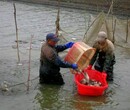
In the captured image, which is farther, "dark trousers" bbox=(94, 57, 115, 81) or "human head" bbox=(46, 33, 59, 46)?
"dark trousers" bbox=(94, 57, 115, 81)

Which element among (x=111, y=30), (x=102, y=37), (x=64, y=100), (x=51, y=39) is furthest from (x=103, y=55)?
(x=111, y=30)

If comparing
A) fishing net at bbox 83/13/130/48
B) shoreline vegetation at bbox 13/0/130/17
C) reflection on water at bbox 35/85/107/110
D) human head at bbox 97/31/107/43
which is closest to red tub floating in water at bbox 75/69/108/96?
reflection on water at bbox 35/85/107/110

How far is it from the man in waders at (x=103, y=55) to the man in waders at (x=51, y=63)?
0.84 metres

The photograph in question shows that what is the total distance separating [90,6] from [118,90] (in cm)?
1816

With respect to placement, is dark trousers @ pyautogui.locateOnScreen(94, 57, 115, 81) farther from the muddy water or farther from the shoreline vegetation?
the shoreline vegetation

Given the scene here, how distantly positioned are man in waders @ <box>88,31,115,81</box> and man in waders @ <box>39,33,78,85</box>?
0.84 m

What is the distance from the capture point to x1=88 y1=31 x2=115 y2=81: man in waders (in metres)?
9.34

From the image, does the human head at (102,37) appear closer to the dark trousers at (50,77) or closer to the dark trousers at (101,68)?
the dark trousers at (101,68)

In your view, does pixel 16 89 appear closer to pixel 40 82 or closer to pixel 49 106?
pixel 40 82

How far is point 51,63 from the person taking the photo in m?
9.01

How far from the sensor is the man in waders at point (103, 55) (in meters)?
9.34

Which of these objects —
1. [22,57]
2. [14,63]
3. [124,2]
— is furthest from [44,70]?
[124,2]

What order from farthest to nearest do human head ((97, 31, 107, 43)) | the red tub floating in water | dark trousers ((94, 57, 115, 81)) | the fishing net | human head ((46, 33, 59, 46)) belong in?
the fishing net, dark trousers ((94, 57, 115, 81)), human head ((97, 31, 107, 43)), human head ((46, 33, 59, 46)), the red tub floating in water

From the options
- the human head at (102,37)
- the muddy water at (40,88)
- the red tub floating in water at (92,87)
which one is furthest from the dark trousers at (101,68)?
the human head at (102,37)
